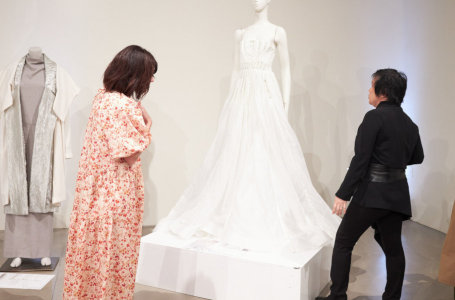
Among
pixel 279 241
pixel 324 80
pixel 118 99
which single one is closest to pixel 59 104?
pixel 118 99

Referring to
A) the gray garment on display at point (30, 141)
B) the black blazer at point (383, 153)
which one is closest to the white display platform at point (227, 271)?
the black blazer at point (383, 153)

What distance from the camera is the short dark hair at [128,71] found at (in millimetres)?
2090

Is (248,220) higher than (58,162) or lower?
lower

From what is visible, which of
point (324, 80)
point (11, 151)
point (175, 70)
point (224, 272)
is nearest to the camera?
point (224, 272)

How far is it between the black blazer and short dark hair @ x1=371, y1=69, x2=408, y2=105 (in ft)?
0.16

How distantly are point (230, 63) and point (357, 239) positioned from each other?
283 cm

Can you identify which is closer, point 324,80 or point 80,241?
point 80,241

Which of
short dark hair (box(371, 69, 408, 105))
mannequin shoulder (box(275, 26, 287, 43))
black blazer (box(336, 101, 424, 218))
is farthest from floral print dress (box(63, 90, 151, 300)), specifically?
mannequin shoulder (box(275, 26, 287, 43))

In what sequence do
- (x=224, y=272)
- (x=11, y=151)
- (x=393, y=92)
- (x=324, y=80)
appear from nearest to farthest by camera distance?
(x=393, y=92) → (x=224, y=272) → (x=11, y=151) → (x=324, y=80)

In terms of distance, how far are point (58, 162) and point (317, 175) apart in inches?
120

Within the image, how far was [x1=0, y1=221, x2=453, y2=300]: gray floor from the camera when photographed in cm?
300

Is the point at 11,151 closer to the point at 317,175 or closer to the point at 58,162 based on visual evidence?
the point at 58,162

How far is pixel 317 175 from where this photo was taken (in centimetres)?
545

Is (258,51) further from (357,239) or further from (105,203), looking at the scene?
(105,203)
